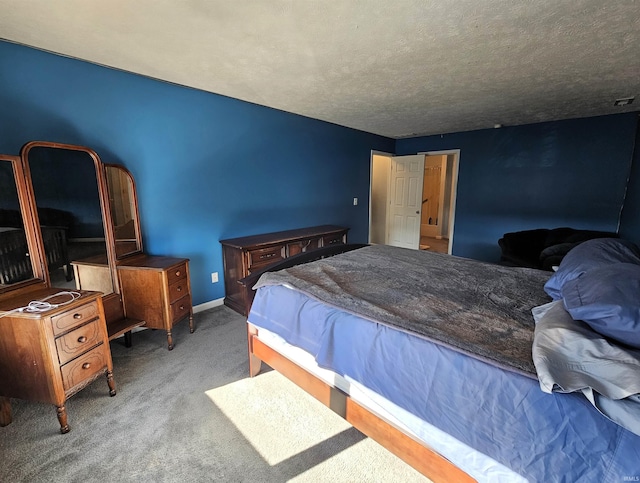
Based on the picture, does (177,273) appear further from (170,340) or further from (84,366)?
(84,366)

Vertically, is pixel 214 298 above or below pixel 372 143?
below

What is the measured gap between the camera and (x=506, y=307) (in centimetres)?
152

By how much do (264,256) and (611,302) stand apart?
2.74m

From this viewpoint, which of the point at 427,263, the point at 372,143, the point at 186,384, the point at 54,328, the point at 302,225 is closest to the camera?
the point at 54,328

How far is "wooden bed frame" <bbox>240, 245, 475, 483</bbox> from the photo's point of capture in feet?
3.73

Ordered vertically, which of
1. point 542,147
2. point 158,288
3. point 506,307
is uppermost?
point 542,147

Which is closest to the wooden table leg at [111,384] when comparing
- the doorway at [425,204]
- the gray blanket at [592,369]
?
the gray blanket at [592,369]

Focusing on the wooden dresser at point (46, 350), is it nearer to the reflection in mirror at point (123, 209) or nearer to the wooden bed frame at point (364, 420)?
the reflection in mirror at point (123, 209)

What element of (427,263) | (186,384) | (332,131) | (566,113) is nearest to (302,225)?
(332,131)

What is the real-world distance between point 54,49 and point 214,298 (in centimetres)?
251

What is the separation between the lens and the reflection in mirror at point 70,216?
6.00 ft

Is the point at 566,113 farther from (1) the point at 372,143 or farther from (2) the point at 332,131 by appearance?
(2) the point at 332,131

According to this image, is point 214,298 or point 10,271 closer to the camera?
point 10,271

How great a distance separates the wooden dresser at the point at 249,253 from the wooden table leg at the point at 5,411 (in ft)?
5.37
